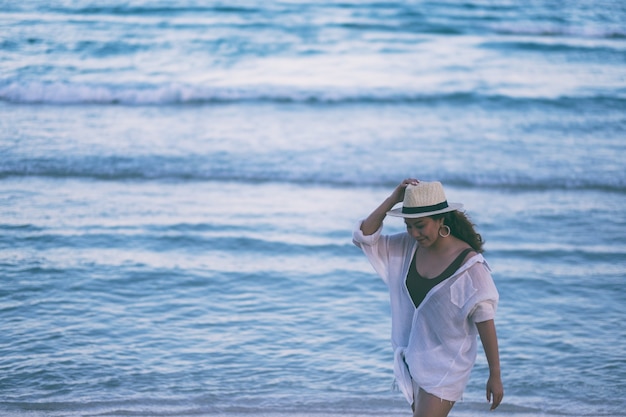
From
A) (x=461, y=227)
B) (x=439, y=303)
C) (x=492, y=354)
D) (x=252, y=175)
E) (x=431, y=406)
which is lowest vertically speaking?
(x=252, y=175)

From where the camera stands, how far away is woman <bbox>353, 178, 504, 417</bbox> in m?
3.77

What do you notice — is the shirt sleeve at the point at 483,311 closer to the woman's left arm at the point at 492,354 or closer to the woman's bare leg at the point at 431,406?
the woman's left arm at the point at 492,354

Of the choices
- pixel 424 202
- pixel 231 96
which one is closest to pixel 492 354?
pixel 424 202

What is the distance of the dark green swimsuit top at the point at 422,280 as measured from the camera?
3.85m

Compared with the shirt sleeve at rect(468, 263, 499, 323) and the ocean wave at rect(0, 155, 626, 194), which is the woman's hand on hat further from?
the ocean wave at rect(0, 155, 626, 194)

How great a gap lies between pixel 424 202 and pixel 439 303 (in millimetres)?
421

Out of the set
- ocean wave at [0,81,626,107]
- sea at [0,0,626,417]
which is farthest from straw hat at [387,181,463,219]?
ocean wave at [0,81,626,107]

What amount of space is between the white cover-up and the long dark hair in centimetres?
15

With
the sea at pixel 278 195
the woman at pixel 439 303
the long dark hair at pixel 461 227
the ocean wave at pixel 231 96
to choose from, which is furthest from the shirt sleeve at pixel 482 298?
the ocean wave at pixel 231 96

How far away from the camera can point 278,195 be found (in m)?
9.73

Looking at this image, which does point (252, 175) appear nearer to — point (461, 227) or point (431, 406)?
point (461, 227)

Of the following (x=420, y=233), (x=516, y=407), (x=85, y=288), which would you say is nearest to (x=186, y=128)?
(x=85, y=288)

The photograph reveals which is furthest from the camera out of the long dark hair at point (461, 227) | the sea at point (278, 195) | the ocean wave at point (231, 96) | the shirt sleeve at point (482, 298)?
the ocean wave at point (231, 96)

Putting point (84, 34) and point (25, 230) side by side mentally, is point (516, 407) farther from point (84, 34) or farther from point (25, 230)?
point (84, 34)
